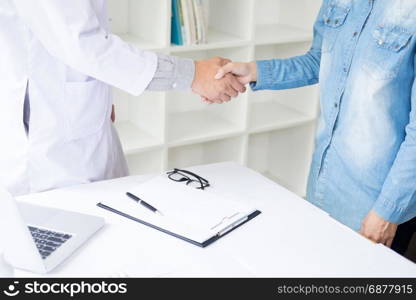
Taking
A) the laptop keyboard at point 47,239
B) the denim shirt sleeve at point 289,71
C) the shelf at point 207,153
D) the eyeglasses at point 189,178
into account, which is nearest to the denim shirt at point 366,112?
the denim shirt sleeve at point 289,71

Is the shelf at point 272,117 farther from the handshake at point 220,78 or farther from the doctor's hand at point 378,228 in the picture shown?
the doctor's hand at point 378,228

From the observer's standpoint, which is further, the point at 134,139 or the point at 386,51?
the point at 134,139

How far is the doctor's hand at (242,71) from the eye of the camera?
2074 millimetres

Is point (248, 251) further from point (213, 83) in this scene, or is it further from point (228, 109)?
point (228, 109)

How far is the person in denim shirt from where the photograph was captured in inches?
64.2

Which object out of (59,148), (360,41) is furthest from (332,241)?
(59,148)

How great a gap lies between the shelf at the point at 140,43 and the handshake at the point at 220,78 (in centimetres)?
63

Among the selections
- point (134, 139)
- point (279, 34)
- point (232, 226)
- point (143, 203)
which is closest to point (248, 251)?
point (232, 226)

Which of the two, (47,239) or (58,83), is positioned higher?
(58,83)

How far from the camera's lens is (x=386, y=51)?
1655 millimetres

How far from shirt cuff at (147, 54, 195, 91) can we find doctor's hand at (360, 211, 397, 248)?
641 mm

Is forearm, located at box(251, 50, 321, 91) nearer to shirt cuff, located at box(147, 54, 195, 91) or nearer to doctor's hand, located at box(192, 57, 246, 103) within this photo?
doctor's hand, located at box(192, 57, 246, 103)

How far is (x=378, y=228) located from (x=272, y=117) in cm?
174

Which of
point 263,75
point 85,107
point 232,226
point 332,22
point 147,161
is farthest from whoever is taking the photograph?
point 147,161
